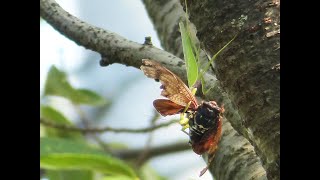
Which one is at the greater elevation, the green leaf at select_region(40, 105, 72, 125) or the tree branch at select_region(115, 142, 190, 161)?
the green leaf at select_region(40, 105, 72, 125)

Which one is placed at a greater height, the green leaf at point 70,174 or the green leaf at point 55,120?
the green leaf at point 55,120

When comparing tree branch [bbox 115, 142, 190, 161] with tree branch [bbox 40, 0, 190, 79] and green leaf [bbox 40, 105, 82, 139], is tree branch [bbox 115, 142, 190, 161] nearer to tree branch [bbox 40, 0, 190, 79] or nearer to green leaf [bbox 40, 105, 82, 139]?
green leaf [bbox 40, 105, 82, 139]

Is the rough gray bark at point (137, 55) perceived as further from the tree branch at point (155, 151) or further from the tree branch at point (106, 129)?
the tree branch at point (155, 151)

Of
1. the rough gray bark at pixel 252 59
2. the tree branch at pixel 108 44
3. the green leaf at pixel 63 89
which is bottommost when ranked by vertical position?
the rough gray bark at pixel 252 59

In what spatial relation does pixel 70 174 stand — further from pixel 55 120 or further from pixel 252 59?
pixel 252 59

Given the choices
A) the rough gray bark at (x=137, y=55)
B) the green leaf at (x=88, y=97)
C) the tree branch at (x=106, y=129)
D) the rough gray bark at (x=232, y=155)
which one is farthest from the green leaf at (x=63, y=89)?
the rough gray bark at (x=137, y=55)

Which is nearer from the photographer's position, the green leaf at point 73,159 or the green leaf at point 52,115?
the green leaf at point 73,159

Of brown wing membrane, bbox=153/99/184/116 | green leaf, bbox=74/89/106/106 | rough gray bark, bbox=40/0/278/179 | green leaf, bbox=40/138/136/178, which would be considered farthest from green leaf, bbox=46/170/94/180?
brown wing membrane, bbox=153/99/184/116
